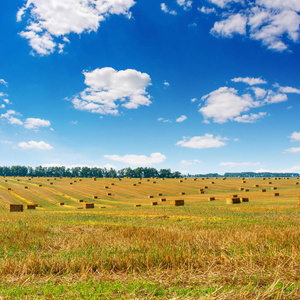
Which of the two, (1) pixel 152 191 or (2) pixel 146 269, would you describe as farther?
(1) pixel 152 191

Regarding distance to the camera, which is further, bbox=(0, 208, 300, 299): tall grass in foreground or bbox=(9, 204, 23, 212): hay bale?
bbox=(9, 204, 23, 212): hay bale

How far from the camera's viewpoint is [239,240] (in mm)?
9508

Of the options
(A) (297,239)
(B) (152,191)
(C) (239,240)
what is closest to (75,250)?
(C) (239,240)

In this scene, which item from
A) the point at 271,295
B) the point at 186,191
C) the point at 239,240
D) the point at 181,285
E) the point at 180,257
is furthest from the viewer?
the point at 186,191

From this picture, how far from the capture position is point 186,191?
7412 centimetres

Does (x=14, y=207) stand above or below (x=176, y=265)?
below

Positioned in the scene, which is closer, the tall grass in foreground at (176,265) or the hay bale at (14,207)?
the tall grass in foreground at (176,265)

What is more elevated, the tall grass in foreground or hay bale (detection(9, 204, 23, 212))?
the tall grass in foreground

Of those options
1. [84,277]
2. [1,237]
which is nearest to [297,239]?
[84,277]

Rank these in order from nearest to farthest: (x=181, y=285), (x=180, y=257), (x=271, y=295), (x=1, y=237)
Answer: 1. (x=271, y=295)
2. (x=181, y=285)
3. (x=180, y=257)
4. (x=1, y=237)

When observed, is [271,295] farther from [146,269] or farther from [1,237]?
[1,237]

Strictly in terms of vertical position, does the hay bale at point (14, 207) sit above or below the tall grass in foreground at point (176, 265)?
below

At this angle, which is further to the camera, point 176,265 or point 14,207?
point 14,207

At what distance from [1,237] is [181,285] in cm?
908
